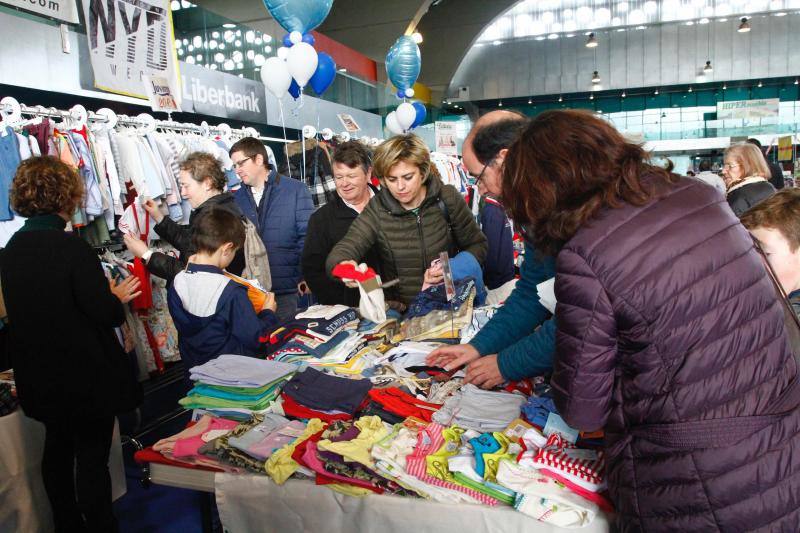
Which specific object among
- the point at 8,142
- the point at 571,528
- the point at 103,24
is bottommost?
the point at 571,528

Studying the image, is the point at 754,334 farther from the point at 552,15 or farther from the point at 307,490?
the point at 552,15

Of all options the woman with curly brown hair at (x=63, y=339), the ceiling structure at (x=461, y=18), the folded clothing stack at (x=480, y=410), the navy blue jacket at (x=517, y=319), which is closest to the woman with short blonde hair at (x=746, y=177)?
the navy blue jacket at (x=517, y=319)

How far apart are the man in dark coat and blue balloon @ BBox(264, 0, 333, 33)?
8.37 ft

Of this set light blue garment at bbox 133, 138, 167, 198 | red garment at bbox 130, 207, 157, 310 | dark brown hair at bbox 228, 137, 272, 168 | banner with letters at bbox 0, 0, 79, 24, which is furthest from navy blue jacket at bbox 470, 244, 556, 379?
→ banner with letters at bbox 0, 0, 79, 24

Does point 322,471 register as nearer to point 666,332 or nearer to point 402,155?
point 666,332

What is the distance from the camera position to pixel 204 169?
337cm

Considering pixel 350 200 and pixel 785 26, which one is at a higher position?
pixel 785 26

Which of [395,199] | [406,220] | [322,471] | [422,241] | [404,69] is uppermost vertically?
[404,69]

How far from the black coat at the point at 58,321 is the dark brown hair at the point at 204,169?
3.73 feet

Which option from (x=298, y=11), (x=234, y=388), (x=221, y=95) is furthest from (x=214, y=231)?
(x=221, y=95)

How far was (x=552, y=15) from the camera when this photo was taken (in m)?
20.9

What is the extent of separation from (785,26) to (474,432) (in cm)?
2312

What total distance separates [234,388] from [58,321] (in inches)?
32.0

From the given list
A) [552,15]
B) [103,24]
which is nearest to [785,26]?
[552,15]
